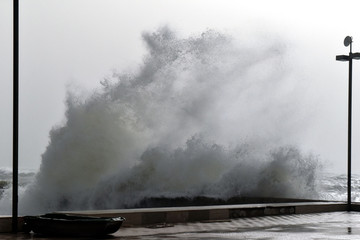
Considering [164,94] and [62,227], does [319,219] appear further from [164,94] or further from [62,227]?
[164,94]

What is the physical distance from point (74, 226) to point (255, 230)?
3458 millimetres

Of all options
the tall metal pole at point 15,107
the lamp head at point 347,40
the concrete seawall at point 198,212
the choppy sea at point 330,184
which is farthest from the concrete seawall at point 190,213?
the choppy sea at point 330,184

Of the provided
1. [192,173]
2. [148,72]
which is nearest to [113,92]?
[148,72]

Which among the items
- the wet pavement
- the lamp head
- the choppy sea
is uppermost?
the lamp head

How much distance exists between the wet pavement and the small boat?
184 mm

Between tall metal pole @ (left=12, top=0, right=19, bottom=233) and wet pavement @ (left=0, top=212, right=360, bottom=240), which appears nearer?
tall metal pole @ (left=12, top=0, right=19, bottom=233)

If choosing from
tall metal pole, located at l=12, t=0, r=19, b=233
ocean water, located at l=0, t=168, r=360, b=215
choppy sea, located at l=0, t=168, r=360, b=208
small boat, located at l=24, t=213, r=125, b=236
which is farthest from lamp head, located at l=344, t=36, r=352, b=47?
choppy sea, located at l=0, t=168, r=360, b=208

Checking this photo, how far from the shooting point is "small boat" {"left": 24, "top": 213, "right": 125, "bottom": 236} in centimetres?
1183

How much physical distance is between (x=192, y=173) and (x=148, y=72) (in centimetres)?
519

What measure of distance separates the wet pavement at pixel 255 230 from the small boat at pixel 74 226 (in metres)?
0.18

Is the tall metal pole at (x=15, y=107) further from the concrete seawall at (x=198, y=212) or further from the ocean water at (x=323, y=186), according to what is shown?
the ocean water at (x=323, y=186)

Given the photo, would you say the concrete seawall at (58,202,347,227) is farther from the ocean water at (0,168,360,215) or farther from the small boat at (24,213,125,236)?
the ocean water at (0,168,360,215)

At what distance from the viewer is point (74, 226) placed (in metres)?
11.8

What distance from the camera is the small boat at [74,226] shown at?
11828 mm
